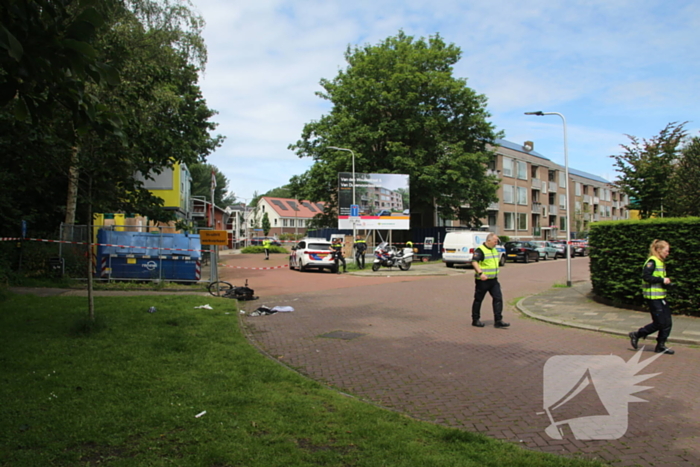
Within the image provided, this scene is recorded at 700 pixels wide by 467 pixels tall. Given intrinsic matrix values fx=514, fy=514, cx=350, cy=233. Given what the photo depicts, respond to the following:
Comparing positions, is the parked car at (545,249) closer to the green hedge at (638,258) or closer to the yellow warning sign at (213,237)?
the green hedge at (638,258)

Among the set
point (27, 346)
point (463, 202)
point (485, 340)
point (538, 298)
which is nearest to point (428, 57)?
point (463, 202)

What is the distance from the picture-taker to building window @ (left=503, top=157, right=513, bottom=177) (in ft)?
182

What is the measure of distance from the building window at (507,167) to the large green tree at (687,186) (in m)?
42.6

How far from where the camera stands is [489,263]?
9664 millimetres

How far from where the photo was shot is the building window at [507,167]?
5538cm

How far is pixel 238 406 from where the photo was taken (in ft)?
15.4

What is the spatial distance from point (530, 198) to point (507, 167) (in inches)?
270

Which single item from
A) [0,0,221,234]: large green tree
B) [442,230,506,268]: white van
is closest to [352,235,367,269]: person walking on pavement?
[442,230,506,268]: white van

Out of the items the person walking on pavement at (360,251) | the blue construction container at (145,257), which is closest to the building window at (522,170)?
the person walking on pavement at (360,251)

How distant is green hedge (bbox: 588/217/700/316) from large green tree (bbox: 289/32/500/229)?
72.3ft

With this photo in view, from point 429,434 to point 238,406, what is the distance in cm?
175

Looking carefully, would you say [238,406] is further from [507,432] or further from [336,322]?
[336,322]

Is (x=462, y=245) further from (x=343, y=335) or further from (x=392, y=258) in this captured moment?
(x=343, y=335)

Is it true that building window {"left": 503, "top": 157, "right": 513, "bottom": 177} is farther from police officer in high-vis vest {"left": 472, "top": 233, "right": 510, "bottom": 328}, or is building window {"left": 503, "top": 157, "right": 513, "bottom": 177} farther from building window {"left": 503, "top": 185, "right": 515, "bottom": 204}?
police officer in high-vis vest {"left": 472, "top": 233, "right": 510, "bottom": 328}
